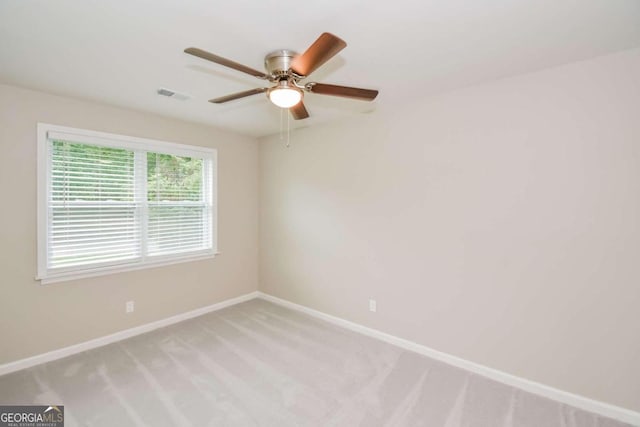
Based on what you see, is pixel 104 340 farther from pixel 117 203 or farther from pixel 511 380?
pixel 511 380

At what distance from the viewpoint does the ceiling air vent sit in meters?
2.65

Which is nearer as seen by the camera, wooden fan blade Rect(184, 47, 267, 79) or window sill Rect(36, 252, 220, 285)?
wooden fan blade Rect(184, 47, 267, 79)

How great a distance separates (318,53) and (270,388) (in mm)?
2371

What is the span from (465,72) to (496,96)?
0.37 m

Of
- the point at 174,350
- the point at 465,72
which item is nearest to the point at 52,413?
the point at 174,350

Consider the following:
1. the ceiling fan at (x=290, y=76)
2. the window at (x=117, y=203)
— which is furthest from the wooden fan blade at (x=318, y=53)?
the window at (x=117, y=203)

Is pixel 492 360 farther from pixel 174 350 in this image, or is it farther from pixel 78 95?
pixel 78 95

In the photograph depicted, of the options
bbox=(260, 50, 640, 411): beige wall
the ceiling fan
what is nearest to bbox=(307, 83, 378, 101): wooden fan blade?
the ceiling fan

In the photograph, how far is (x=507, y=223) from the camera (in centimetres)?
241

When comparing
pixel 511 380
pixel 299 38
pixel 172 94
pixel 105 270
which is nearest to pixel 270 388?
pixel 511 380

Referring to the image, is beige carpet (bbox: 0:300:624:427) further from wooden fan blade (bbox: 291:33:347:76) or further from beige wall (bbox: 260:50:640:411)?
wooden fan blade (bbox: 291:33:347:76)

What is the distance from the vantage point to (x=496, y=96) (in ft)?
8.00

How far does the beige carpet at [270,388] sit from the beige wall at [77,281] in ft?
0.93

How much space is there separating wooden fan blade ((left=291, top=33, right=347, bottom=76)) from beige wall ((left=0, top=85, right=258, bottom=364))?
2.42 metres
